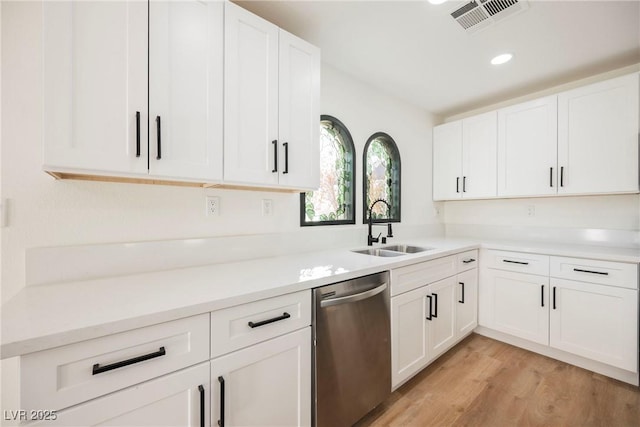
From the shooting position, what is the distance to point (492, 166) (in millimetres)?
2822

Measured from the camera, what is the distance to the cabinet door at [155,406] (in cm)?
76

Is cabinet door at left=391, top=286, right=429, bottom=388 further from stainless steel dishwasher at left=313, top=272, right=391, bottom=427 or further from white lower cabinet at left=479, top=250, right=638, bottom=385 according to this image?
white lower cabinet at left=479, top=250, right=638, bottom=385

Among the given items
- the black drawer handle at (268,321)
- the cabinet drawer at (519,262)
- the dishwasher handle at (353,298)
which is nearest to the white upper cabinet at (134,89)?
the black drawer handle at (268,321)

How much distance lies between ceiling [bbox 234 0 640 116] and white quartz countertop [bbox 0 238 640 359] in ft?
5.09

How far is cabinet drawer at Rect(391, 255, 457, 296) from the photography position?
1726 mm

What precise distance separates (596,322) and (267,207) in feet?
8.61

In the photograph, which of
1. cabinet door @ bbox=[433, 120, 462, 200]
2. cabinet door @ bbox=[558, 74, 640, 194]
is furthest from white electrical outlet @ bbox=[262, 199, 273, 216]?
cabinet door @ bbox=[558, 74, 640, 194]

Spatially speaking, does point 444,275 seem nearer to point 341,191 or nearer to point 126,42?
point 341,191

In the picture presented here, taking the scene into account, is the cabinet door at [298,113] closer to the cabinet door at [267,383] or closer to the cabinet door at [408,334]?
the cabinet door at [267,383]

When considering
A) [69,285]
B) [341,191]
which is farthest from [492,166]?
[69,285]

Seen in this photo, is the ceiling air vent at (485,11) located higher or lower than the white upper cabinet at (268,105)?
higher

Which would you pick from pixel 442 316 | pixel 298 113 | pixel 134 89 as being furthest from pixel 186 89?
pixel 442 316


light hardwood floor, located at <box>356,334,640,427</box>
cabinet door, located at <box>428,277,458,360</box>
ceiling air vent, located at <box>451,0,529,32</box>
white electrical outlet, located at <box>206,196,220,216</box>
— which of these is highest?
ceiling air vent, located at <box>451,0,529,32</box>

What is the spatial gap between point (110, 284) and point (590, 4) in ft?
9.83
